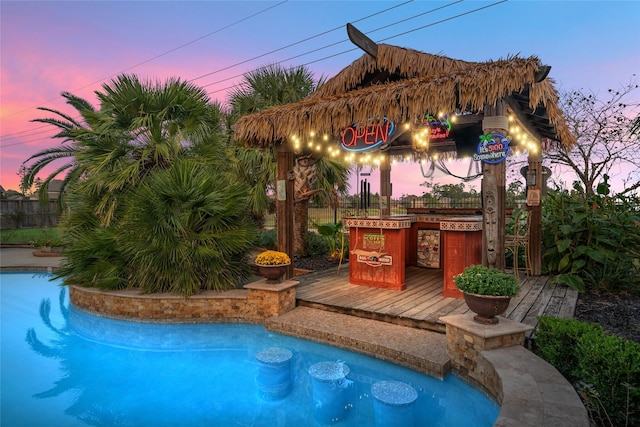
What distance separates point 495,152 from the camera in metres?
4.41

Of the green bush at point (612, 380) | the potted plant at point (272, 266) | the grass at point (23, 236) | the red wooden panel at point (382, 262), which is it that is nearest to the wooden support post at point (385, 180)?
the red wooden panel at point (382, 262)

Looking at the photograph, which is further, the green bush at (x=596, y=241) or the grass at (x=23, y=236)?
the grass at (x=23, y=236)

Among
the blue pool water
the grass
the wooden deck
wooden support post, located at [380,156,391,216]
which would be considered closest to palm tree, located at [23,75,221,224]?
the blue pool water

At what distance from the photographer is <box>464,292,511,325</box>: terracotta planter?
135 inches

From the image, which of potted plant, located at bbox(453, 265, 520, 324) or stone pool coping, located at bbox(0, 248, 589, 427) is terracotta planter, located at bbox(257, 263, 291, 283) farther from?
potted plant, located at bbox(453, 265, 520, 324)

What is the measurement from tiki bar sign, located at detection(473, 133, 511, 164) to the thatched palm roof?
41 centimetres

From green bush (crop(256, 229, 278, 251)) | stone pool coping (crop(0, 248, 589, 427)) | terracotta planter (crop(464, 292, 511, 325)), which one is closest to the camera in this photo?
stone pool coping (crop(0, 248, 589, 427))

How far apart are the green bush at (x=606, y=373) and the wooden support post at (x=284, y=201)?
14.5ft

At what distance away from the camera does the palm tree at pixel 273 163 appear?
30.0 ft

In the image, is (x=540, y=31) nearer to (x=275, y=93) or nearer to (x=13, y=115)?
(x=275, y=93)

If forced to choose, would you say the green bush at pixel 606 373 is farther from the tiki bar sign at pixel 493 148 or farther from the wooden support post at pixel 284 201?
the wooden support post at pixel 284 201

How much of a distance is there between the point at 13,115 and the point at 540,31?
29.6 metres

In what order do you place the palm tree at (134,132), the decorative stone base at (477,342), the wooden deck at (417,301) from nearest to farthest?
the decorative stone base at (477,342) → the wooden deck at (417,301) → the palm tree at (134,132)

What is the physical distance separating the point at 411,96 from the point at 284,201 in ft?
9.34
